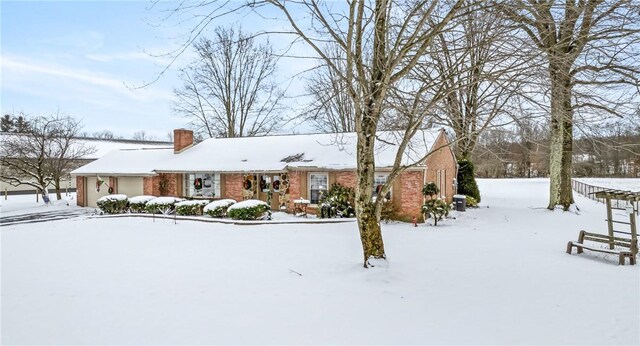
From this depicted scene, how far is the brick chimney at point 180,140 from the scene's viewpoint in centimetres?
2172

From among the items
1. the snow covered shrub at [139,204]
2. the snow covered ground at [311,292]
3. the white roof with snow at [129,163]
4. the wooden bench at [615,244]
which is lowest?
the snow covered ground at [311,292]

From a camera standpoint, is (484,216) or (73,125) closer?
(484,216)

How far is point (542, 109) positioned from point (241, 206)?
10882mm

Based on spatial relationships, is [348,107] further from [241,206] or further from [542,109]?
[542,109]

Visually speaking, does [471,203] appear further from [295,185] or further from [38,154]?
[38,154]

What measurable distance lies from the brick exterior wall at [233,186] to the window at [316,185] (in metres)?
3.90

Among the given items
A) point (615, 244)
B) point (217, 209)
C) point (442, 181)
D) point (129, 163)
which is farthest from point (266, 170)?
point (615, 244)

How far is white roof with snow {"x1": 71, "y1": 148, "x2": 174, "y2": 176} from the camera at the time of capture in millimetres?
20375

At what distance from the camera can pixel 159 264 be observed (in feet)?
26.0

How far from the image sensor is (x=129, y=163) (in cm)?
2188

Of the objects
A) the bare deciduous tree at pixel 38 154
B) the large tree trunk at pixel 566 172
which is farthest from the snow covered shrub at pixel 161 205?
the large tree trunk at pixel 566 172

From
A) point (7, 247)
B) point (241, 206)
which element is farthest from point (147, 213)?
point (7, 247)

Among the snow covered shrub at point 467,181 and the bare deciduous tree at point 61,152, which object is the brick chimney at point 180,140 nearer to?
the bare deciduous tree at point 61,152

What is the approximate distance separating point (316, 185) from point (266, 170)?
8.06 ft
